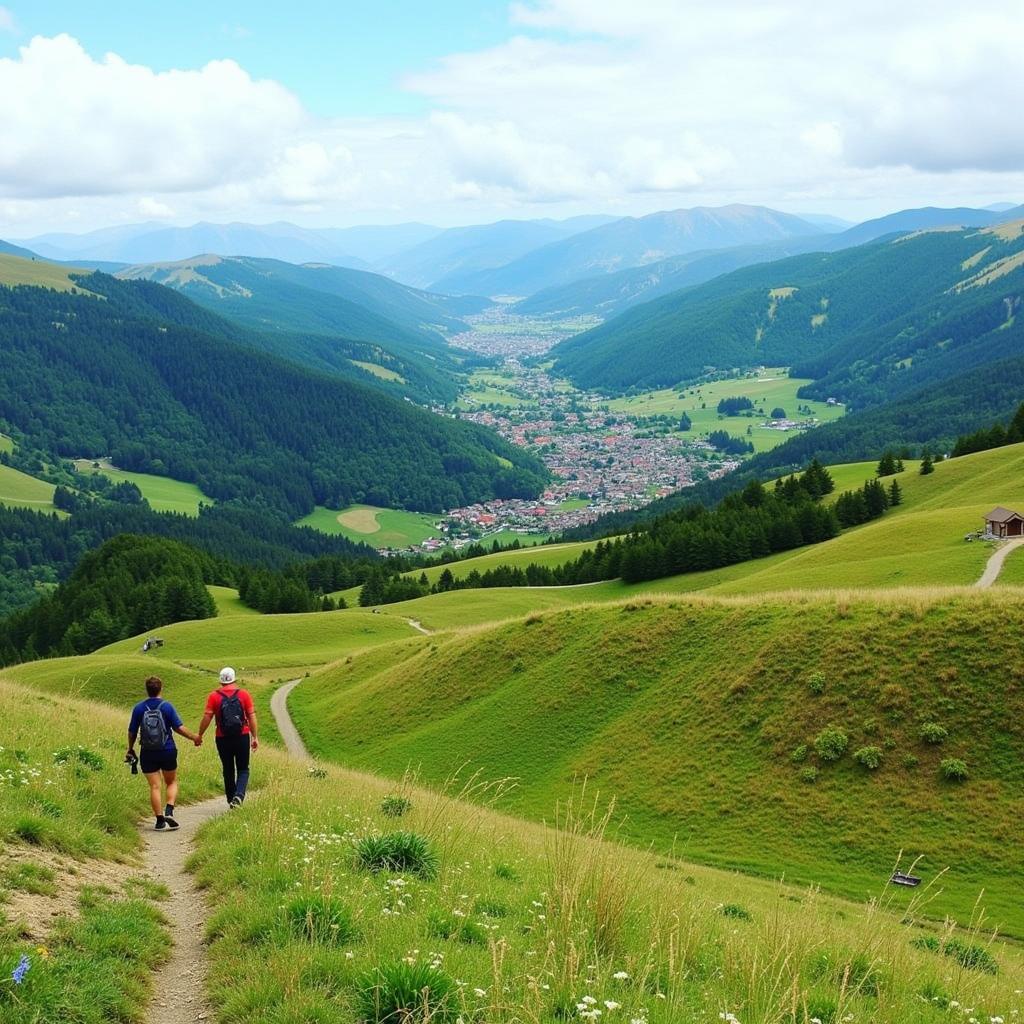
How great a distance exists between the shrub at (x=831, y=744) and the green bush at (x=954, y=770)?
9.75 feet

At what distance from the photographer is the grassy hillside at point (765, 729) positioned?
78.4 ft

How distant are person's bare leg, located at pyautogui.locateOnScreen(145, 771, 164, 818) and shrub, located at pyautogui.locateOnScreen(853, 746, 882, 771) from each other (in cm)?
2131

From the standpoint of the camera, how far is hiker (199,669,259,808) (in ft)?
52.0

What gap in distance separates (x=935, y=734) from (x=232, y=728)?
21907mm

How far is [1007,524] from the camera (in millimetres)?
58656

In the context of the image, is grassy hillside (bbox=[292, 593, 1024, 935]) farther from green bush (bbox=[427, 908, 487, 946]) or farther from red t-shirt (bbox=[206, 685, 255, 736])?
green bush (bbox=[427, 908, 487, 946])

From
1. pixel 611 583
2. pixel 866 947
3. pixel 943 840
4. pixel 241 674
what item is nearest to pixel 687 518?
pixel 611 583

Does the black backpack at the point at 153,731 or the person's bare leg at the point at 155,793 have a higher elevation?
the black backpack at the point at 153,731

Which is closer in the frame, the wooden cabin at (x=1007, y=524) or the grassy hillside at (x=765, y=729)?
the grassy hillside at (x=765, y=729)

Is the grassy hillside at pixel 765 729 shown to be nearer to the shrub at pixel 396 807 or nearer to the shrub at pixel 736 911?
the shrub at pixel 736 911

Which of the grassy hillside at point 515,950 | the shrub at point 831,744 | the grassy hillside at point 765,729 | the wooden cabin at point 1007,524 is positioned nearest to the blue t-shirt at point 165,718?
the grassy hillside at point 515,950

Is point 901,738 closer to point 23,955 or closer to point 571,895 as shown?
point 571,895

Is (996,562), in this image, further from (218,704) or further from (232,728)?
(218,704)

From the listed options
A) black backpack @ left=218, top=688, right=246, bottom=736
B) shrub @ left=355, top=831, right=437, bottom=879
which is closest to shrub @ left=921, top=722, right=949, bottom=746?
shrub @ left=355, top=831, right=437, bottom=879
